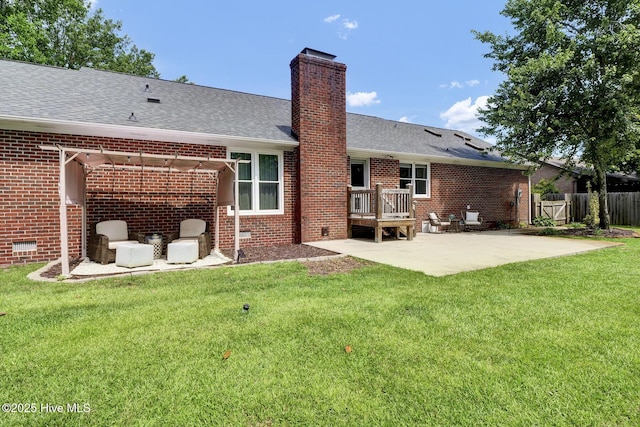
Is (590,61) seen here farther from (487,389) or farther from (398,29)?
(487,389)

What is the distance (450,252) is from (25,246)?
9418 mm

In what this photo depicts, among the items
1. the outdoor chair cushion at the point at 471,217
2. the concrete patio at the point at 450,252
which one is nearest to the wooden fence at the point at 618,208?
the outdoor chair cushion at the point at 471,217

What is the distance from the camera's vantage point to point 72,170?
6.36 meters

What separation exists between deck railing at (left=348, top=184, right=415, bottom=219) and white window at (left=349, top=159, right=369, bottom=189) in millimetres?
940

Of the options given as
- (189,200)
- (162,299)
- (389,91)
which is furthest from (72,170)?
(389,91)

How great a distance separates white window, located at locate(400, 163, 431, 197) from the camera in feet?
41.5

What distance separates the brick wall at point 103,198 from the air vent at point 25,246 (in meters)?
0.05

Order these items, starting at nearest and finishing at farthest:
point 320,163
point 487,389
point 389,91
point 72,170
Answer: point 487,389 → point 72,170 → point 320,163 → point 389,91

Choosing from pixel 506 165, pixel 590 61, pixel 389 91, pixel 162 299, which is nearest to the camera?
pixel 162 299

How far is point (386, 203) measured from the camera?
33.2 feet

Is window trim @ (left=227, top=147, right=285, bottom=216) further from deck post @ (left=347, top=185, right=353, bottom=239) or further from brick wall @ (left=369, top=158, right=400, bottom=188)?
brick wall @ (left=369, top=158, right=400, bottom=188)

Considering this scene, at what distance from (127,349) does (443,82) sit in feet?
62.7

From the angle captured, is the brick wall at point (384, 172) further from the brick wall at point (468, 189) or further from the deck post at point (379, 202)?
the deck post at point (379, 202)

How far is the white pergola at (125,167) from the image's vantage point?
5.63 metres
